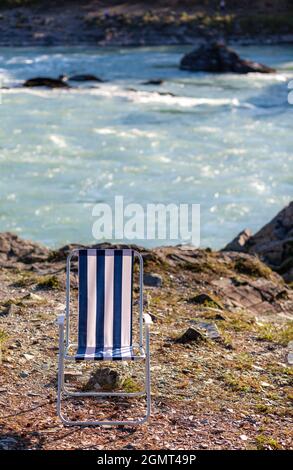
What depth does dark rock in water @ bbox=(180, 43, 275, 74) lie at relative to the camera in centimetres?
3875

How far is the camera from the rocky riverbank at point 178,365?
5176 mm

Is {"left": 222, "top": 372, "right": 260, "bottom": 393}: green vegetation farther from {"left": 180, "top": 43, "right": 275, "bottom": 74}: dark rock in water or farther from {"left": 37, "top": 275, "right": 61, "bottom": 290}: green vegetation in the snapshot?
{"left": 180, "top": 43, "right": 275, "bottom": 74}: dark rock in water

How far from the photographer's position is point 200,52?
4031cm

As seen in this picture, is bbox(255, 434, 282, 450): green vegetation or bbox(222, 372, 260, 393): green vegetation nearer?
bbox(255, 434, 282, 450): green vegetation

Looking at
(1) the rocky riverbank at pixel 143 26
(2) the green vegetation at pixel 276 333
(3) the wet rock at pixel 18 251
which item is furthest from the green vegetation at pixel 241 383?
(1) the rocky riverbank at pixel 143 26

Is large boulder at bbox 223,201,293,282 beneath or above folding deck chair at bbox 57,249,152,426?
above

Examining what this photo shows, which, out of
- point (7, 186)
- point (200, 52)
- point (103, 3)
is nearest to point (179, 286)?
point (7, 186)

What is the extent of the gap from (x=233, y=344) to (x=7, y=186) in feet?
40.5

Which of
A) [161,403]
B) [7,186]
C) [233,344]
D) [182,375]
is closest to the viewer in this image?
[161,403]

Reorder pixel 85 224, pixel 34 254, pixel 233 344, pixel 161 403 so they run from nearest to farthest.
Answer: pixel 161 403 < pixel 233 344 < pixel 34 254 < pixel 85 224

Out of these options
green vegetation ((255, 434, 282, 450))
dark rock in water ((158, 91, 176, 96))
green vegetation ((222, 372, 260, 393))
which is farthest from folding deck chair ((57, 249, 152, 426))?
dark rock in water ((158, 91, 176, 96))

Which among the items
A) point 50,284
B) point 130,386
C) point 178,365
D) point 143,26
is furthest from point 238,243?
point 143,26

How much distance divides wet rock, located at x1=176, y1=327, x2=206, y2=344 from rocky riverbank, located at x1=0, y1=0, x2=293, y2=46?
45352 mm

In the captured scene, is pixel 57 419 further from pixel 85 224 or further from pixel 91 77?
pixel 91 77
